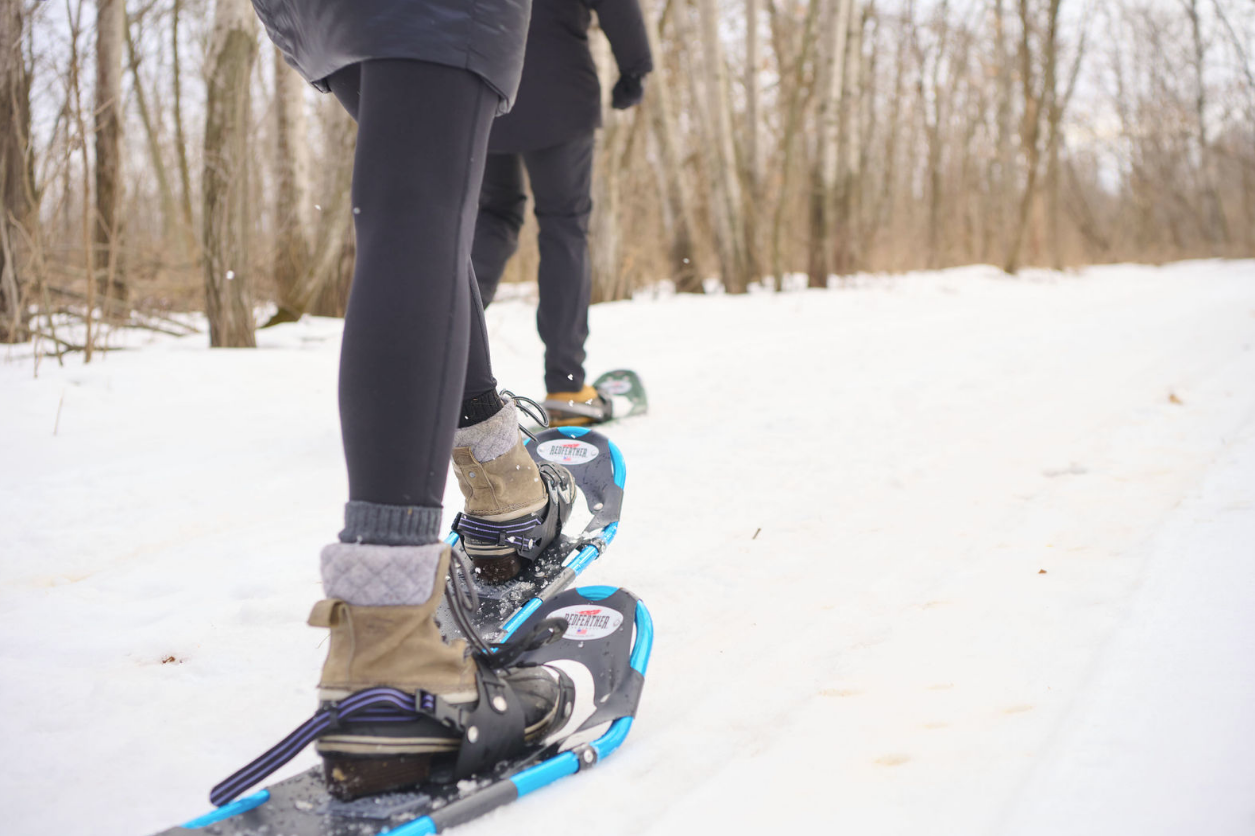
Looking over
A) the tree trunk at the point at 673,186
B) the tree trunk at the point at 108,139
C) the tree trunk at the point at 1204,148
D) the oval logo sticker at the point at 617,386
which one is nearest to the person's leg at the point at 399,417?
the oval logo sticker at the point at 617,386

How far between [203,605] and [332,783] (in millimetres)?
730

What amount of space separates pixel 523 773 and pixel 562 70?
2.19 meters

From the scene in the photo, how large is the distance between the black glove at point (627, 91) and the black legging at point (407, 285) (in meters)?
1.83

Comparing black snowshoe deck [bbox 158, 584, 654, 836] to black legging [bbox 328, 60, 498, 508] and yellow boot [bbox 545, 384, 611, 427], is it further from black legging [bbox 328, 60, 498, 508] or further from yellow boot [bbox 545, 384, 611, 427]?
yellow boot [bbox 545, 384, 611, 427]

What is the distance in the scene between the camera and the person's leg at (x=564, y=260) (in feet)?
8.54

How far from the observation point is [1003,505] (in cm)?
184

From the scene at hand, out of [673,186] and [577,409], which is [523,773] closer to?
[577,409]

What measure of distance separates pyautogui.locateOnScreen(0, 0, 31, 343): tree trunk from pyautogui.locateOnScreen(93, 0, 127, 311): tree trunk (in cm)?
38

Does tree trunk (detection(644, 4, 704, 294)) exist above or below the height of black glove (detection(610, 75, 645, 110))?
above

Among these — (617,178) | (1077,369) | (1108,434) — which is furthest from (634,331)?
(1108,434)

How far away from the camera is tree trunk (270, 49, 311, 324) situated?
17.3ft

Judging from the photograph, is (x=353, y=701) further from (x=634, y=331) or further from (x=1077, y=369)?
(x=634, y=331)

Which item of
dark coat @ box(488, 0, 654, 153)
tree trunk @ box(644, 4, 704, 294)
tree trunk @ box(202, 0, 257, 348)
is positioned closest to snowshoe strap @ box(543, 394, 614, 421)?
dark coat @ box(488, 0, 654, 153)

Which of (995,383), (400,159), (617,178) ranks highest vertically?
(617,178)
